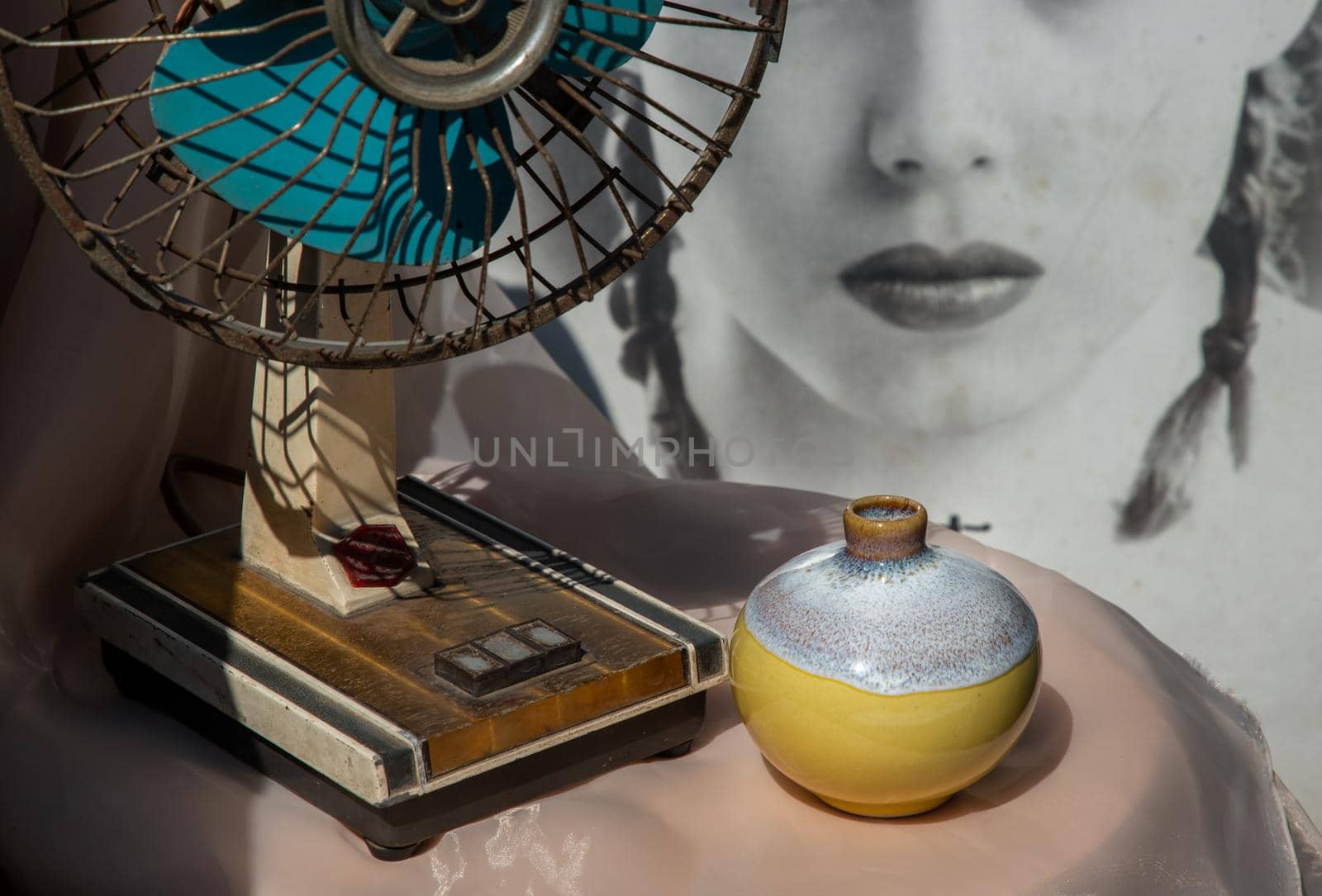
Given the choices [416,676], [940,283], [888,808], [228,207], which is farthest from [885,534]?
[940,283]

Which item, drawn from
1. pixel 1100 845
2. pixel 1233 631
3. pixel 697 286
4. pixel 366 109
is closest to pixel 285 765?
pixel 366 109

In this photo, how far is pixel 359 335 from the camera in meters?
0.97

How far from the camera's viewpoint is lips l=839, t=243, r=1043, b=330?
6.84 ft

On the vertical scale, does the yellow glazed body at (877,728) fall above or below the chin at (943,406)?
above

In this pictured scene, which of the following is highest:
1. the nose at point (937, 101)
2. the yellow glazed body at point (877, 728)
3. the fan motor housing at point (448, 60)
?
the fan motor housing at point (448, 60)

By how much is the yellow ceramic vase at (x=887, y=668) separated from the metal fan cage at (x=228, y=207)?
27cm

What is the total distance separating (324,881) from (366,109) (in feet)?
1.76

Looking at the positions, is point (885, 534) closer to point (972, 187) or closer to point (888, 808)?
point (888, 808)

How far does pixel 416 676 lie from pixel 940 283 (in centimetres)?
121

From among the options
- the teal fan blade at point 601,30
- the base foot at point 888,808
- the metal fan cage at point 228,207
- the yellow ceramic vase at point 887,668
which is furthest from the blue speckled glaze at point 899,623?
the teal fan blade at point 601,30

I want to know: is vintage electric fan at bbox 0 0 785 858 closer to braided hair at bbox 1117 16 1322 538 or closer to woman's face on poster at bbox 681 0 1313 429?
woman's face on poster at bbox 681 0 1313 429

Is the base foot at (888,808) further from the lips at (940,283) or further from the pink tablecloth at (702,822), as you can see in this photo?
the lips at (940,283)

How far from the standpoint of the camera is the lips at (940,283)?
209cm

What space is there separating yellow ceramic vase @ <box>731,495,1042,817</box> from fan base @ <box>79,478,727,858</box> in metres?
0.11
